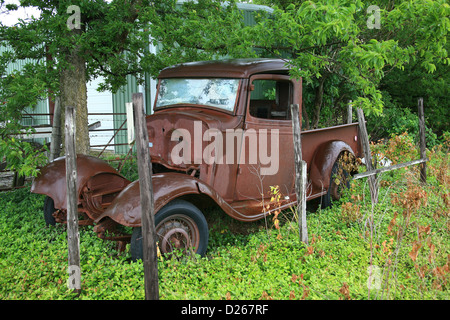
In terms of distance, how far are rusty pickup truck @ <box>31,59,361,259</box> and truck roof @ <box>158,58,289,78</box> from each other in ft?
0.04

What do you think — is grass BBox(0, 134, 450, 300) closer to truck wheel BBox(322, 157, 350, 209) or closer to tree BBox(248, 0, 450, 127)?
truck wheel BBox(322, 157, 350, 209)

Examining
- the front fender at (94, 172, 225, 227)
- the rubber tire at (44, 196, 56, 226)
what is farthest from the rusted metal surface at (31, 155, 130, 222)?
the front fender at (94, 172, 225, 227)

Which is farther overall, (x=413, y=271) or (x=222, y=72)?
(x=222, y=72)

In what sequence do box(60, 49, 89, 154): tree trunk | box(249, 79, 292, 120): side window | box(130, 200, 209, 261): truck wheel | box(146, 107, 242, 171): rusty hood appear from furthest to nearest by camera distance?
1. box(60, 49, 89, 154): tree trunk
2. box(249, 79, 292, 120): side window
3. box(146, 107, 242, 171): rusty hood
4. box(130, 200, 209, 261): truck wheel

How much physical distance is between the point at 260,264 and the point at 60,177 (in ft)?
8.63

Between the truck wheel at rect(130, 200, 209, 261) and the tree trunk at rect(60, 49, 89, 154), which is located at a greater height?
the tree trunk at rect(60, 49, 89, 154)

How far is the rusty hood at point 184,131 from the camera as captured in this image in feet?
14.4

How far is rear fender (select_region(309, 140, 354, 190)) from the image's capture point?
5555 millimetres

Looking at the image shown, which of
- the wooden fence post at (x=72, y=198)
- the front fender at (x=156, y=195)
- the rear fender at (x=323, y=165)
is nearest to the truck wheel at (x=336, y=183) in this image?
Result: the rear fender at (x=323, y=165)

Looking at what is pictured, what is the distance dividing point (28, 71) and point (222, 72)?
2.74 metres
